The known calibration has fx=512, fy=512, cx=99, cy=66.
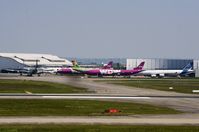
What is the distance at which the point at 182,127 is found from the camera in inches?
1308

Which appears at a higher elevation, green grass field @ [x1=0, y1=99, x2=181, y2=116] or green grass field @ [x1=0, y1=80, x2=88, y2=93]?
green grass field @ [x1=0, y1=80, x2=88, y2=93]

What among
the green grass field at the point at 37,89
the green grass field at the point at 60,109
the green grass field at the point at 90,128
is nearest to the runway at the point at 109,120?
the green grass field at the point at 90,128

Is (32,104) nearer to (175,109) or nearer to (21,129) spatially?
(175,109)

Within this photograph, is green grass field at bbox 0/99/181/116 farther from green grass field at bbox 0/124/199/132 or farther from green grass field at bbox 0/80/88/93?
green grass field at bbox 0/80/88/93

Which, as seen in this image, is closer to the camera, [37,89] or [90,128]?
[90,128]

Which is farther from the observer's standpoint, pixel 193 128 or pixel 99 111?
pixel 99 111

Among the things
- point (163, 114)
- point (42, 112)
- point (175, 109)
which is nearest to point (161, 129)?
point (163, 114)

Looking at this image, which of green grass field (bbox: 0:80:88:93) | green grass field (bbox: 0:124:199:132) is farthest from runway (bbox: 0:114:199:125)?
green grass field (bbox: 0:80:88:93)

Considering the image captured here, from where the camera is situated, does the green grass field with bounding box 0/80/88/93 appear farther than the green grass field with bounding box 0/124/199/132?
Yes

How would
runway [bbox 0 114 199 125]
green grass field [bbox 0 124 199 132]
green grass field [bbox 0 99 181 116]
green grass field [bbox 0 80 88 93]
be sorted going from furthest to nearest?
1. green grass field [bbox 0 80 88 93]
2. green grass field [bbox 0 99 181 116]
3. runway [bbox 0 114 199 125]
4. green grass field [bbox 0 124 199 132]

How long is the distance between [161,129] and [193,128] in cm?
225

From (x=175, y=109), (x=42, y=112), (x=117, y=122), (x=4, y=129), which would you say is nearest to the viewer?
(x=4, y=129)

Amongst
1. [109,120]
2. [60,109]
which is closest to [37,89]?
[60,109]

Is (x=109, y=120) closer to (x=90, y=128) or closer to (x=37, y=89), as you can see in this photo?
(x=90, y=128)
